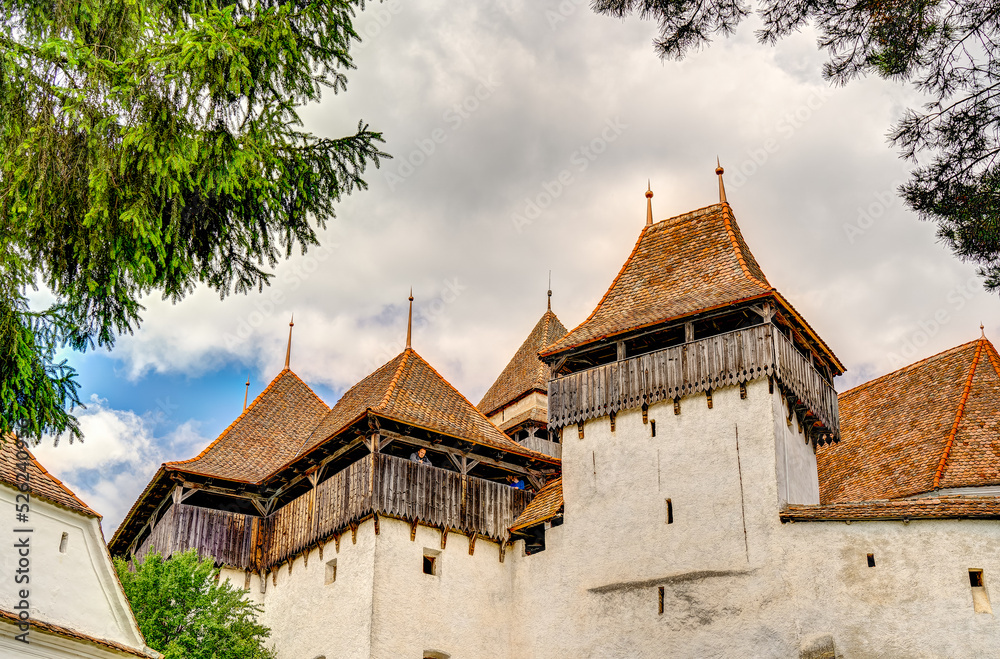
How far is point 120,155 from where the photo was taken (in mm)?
7703

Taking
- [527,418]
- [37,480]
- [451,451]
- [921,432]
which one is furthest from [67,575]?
[527,418]

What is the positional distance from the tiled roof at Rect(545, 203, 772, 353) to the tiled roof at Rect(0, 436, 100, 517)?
10099 mm

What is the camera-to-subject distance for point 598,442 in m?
20.3

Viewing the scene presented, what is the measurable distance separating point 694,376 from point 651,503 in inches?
97.0

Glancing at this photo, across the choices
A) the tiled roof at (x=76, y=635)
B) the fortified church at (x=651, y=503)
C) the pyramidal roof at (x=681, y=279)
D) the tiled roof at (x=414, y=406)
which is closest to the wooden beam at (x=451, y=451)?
the fortified church at (x=651, y=503)

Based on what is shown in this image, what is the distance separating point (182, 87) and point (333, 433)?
13.7 meters

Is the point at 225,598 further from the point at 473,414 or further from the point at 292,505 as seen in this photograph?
the point at 473,414

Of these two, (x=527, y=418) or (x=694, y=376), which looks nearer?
(x=694, y=376)

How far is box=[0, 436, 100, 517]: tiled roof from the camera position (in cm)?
1281

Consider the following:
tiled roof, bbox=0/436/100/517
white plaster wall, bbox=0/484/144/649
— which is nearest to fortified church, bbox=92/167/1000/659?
white plaster wall, bbox=0/484/144/649

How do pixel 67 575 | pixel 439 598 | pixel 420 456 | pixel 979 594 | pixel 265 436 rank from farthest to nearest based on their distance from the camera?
pixel 265 436, pixel 420 456, pixel 439 598, pixel 979 594, pixel 67 575

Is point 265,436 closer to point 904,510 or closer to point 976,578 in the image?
point 904,510

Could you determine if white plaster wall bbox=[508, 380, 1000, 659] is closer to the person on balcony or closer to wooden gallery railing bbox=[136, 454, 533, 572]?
wooden gallery railing bbox=[136, 454, 533, 572]

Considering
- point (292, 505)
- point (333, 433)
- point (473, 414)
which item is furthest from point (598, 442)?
point (292, 505)
